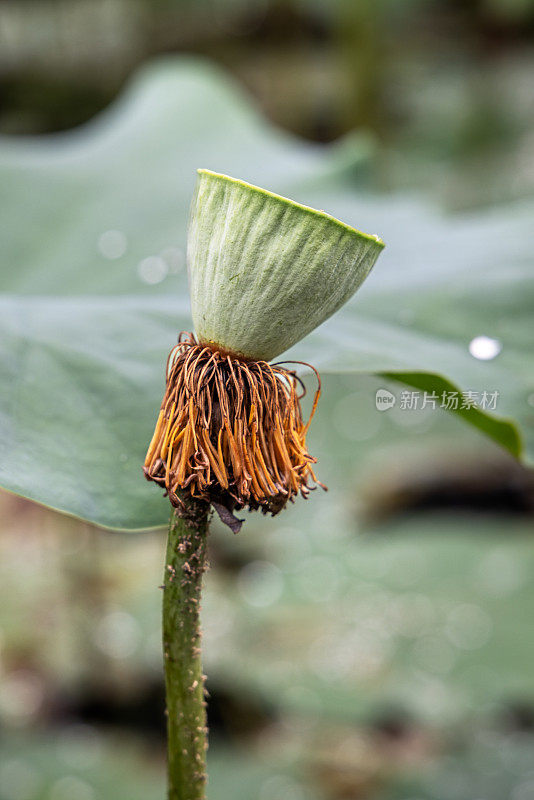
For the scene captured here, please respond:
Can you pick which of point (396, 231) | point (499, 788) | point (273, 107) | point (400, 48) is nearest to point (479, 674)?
point (499, 788)

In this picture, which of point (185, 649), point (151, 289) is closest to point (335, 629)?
point (151, 289)

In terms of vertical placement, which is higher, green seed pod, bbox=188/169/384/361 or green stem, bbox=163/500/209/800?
green seed pod, bbox=188/169/384/361

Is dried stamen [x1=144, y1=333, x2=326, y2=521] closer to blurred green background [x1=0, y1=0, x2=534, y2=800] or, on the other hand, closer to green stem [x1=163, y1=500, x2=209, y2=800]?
green stem [x1=163, y1=500, x2=209, y2=800]

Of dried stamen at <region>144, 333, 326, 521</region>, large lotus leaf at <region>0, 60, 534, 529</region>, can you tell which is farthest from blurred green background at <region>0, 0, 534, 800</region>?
dried stamen at <region>144, 333, 326, 521</region>

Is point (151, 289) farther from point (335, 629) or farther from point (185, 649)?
point (335, 629)

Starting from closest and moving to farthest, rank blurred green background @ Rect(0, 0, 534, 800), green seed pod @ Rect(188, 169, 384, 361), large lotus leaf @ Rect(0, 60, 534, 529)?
1. green seed pod @ Rect(188, 169, 384, 361)
2. large lotus leaf @ Rect(0, 60, 534, 529)
3. blurred green background @ Rect(0, 0, 534, 800)

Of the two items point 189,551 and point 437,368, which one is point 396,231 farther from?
point 189,551
